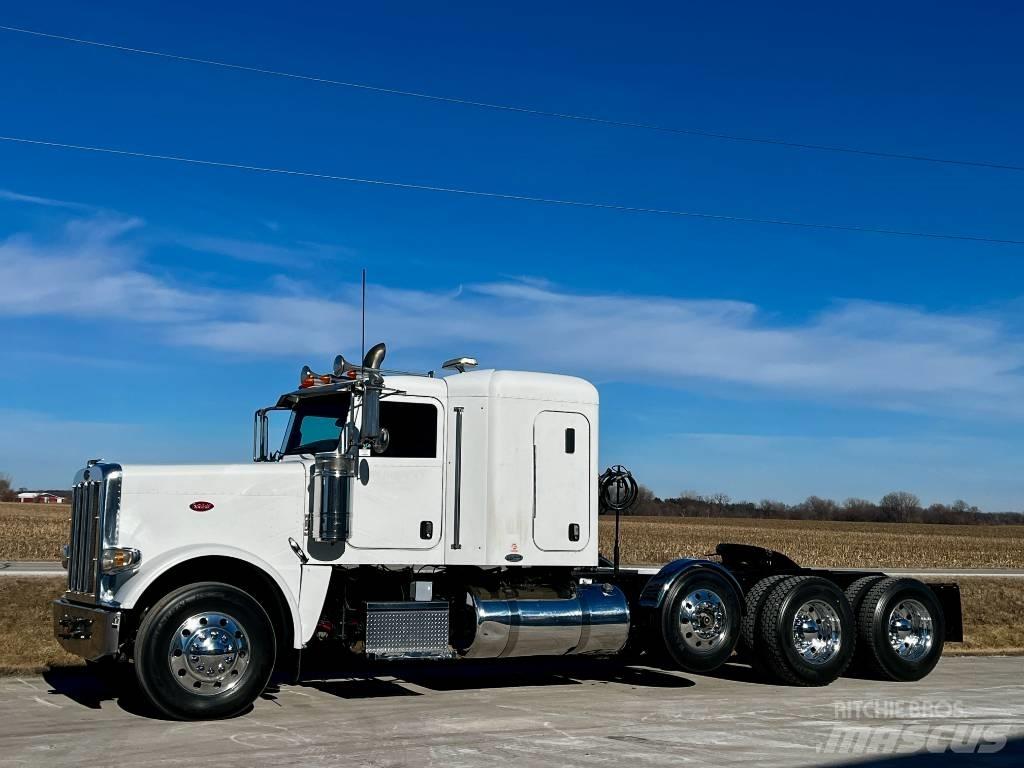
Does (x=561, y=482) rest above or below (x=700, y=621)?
above

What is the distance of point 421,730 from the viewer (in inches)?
373

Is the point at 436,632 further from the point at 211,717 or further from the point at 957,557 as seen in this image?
the point at 957,557

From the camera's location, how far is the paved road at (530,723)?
8.35m

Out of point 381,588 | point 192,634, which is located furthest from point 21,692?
point 381,588

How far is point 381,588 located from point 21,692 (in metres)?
3.65

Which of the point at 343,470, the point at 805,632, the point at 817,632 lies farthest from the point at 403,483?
the point at 817,632

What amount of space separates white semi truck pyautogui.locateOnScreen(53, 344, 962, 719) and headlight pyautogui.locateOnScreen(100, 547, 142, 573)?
0.05ft

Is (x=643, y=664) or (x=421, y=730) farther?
(x=643, y=664)

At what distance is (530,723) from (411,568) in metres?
2.25

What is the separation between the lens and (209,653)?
9758 mm

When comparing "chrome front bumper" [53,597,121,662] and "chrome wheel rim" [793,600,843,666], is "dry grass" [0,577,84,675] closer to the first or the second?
"chrome front bumper" [53,597,121,662]

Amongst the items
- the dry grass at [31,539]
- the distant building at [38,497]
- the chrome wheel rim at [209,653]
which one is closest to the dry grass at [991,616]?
the chrome wheel rim at [209,653]

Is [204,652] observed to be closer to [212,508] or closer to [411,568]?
[212,508]

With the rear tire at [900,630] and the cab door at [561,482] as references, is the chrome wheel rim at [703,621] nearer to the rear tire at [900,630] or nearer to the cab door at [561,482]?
the cab door at [561,482]
